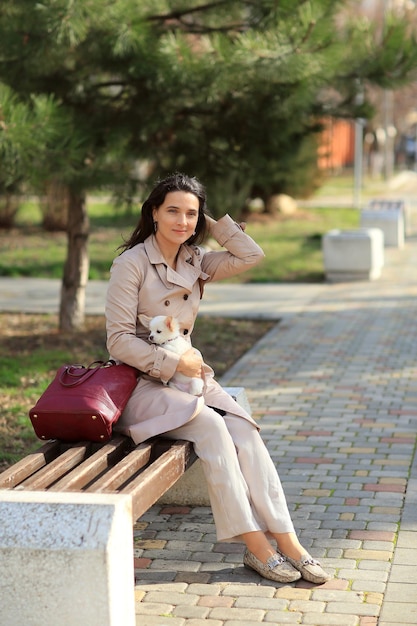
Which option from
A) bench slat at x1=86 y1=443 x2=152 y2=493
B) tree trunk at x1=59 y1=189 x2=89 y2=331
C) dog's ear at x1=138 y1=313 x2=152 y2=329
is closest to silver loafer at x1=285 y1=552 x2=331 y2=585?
bench slat at x1=86 y1=443 x2=152 y2=493

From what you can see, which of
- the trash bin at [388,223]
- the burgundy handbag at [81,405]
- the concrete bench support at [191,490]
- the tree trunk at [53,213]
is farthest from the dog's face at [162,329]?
the tree trunk at [53,213]

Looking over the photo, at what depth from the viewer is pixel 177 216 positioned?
14.6ft

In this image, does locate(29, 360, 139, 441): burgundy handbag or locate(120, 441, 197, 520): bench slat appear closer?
locate(120, 441, 197, 520): bench slat

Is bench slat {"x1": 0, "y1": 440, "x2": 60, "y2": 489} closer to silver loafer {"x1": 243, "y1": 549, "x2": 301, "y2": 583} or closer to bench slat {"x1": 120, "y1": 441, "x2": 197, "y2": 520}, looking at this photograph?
bench slat {"x1": 120, "y1": 441, "x2": 197, "y2": 520}

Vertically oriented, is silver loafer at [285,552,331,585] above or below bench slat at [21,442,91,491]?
below

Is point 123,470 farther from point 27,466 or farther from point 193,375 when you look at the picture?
point 193,375

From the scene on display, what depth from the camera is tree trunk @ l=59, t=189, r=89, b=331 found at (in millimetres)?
9539

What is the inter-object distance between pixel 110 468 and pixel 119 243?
13.1 meters

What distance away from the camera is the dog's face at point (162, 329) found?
4.34 meters

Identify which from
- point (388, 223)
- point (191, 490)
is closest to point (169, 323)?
point (191, 490)

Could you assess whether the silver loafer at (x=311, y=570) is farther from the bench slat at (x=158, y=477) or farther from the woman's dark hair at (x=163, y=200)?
the woman's dark hair at (x=163, y=200)

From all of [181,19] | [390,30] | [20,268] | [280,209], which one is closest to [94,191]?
[181,19]

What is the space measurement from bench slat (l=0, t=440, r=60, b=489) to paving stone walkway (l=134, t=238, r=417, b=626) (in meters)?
0.60

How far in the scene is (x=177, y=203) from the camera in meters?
4.45
